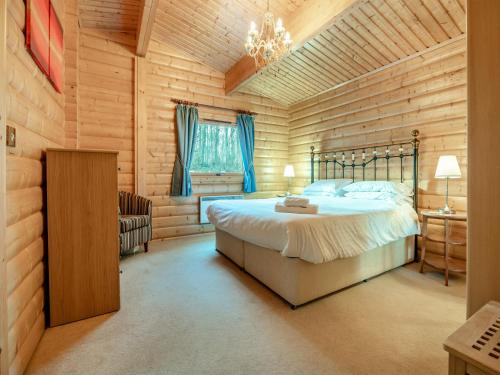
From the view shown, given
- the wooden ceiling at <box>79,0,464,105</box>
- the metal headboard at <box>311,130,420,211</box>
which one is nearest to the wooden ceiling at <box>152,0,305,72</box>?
the wooden ceiling at <box>79,0,464,105</box>

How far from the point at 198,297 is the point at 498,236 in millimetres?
2032

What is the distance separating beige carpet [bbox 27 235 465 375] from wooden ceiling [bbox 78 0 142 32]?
3.69 metres

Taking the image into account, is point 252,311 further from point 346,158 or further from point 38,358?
point 346,158

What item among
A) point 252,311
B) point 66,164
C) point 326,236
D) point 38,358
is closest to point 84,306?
point 38,358

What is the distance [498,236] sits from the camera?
845 mm

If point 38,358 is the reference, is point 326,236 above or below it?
above

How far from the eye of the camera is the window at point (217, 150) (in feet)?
14.8

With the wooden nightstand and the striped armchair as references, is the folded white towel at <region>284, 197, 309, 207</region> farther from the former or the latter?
the striped armchair

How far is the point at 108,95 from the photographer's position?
373 centimetres

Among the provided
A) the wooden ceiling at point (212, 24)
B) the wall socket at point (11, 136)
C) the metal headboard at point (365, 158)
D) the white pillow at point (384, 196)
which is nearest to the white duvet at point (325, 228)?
the white pillow at point (384, 196)

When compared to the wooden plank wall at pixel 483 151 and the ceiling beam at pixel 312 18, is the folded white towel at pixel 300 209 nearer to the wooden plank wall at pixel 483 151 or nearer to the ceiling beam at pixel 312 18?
A: the wooden plank wall at pixel 483 151

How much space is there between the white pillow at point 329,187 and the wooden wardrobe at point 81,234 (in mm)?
2993

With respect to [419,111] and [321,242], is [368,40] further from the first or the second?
[321,242]

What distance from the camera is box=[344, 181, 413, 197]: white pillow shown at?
3061 mm
